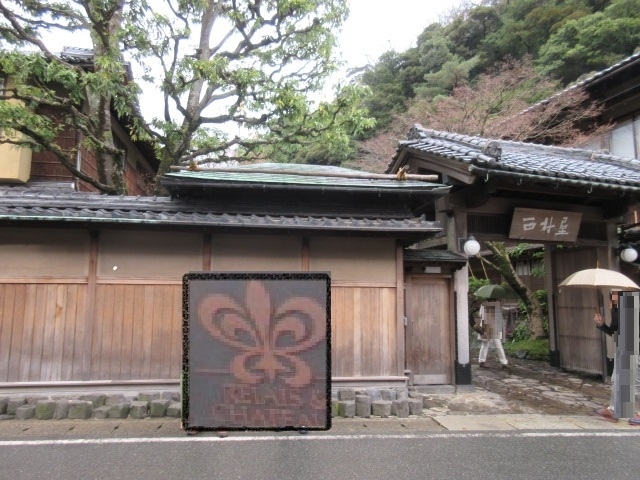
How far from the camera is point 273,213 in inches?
338

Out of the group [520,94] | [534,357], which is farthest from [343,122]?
[520,94]

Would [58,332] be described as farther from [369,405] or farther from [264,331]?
[264,331]

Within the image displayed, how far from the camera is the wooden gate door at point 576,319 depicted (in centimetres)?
1077

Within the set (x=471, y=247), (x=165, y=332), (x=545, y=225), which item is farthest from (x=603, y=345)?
(x=165, y=332)

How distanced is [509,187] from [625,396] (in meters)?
4.37

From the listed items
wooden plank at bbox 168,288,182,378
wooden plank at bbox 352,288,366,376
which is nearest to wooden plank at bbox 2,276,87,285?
wooden plank at bbox 168,288,182,378

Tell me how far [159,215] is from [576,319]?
34.0 feet

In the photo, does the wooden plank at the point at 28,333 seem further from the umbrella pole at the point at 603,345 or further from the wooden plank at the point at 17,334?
the umbrella pole at the point at 603,345

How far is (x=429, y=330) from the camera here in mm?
9281

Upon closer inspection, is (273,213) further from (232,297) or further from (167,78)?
(232,297)

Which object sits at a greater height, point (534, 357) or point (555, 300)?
point (555, 300)

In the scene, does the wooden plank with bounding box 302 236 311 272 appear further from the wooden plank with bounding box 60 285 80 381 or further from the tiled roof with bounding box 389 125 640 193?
the wooden plank with bounding box 60 285 80 381

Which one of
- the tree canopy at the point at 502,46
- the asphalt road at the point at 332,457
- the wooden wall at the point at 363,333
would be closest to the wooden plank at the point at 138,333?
the asphalt road at the point at 332,457

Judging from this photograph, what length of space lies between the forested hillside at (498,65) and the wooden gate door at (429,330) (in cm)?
918
